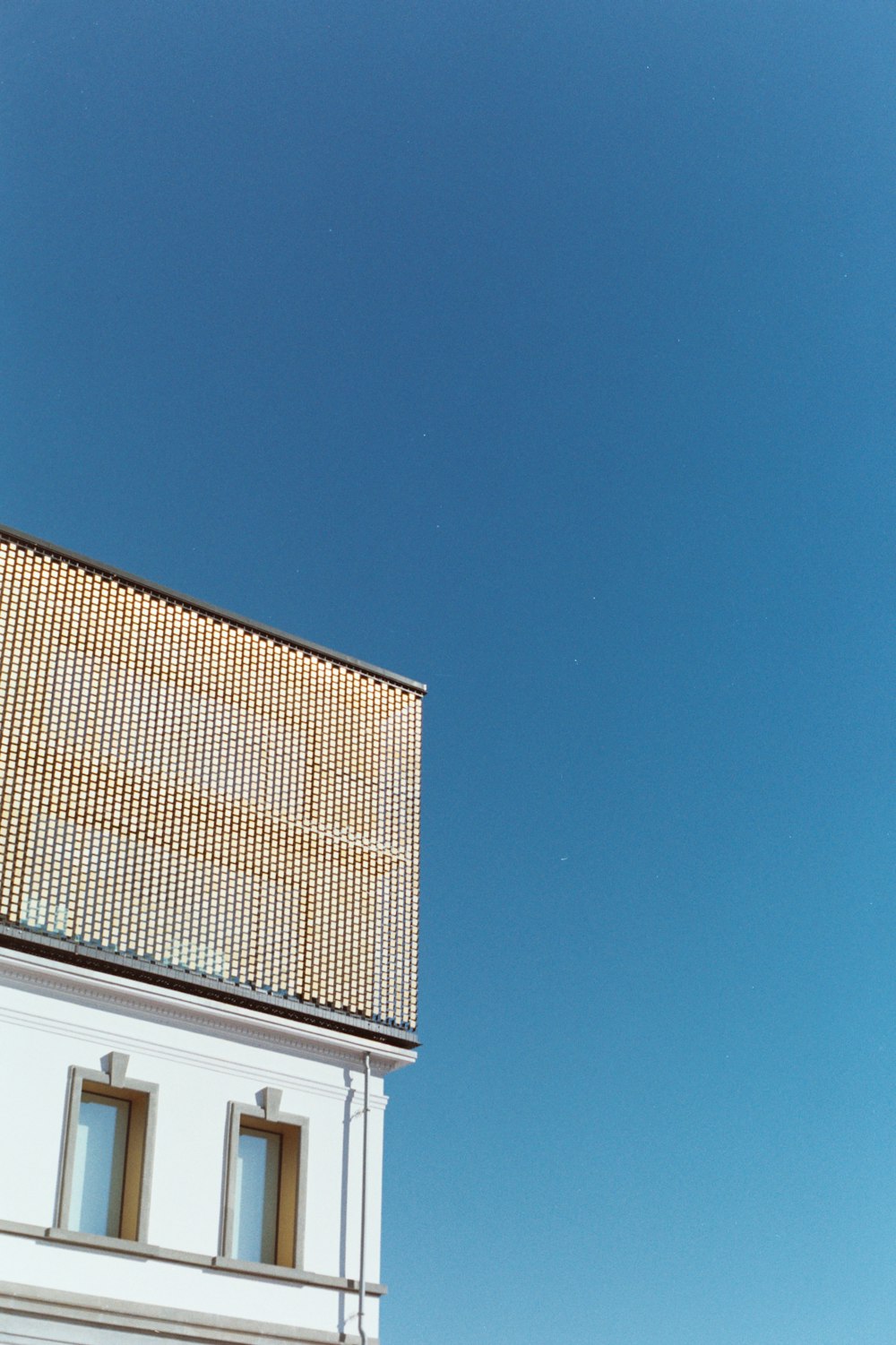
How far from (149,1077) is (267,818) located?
3847mm

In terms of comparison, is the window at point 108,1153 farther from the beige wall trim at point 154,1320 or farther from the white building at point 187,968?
the beige wall trim at point 154,1320

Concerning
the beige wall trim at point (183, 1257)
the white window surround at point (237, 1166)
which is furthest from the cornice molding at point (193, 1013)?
the beige wall trim at point (183, 1257)

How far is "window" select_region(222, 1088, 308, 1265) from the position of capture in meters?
18.1

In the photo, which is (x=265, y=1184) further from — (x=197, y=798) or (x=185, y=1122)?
(x=197, y=798)

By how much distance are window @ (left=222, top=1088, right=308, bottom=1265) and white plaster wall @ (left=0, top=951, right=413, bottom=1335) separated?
15 cm

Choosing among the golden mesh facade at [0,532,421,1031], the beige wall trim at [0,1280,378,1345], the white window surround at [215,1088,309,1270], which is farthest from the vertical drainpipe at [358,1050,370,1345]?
the golden mesh facade at [0,532,421,1031]

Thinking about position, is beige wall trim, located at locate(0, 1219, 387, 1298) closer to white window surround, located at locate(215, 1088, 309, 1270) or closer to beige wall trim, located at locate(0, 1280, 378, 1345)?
white window surround, located at locate(215, 1088, 309, 1270)

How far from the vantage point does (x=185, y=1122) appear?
1798 centimetres

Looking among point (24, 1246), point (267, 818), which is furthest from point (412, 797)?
point (24, 1246)

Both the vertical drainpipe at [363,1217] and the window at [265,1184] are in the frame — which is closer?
the window at [265,1184]

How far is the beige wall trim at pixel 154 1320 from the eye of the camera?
1589cm

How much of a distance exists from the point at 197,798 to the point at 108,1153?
454cm

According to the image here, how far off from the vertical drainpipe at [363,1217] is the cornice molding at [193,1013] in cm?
34

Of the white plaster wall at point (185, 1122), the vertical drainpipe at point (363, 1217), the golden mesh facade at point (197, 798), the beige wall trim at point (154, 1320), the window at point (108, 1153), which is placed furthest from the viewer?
the golden mesh facade at point (197, 798)
